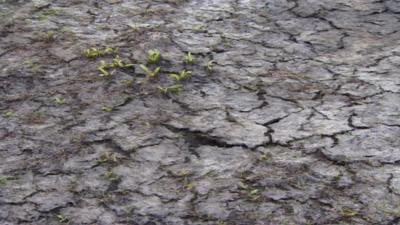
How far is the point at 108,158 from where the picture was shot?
279 cm

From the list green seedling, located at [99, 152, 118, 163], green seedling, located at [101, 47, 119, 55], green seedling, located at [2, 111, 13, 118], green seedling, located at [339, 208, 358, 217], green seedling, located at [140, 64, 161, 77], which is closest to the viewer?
green seedling, located at [339, 208, 358, 217]

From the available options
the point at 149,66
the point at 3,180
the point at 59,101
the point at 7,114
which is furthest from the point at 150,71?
the point at 3,180

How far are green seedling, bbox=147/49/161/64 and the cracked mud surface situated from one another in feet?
0.14

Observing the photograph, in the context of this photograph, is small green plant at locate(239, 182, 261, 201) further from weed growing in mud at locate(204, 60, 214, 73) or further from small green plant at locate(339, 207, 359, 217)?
weed growing in mud at locate(204, 60, 214, 73)

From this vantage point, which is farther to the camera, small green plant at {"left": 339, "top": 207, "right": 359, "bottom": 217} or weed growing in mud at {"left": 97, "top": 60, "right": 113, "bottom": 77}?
weed growing in mud at {"left": 97, "top": 60, "right": 113, "bottom": 77}

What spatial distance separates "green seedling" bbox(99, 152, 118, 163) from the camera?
278 cm

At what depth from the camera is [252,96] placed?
3215mm

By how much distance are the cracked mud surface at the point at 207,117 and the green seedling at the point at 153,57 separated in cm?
A: 4

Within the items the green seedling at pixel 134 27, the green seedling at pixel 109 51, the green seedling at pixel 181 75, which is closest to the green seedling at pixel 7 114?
the green seedling at pixel 109 51

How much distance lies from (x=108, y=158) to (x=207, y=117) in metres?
0.49

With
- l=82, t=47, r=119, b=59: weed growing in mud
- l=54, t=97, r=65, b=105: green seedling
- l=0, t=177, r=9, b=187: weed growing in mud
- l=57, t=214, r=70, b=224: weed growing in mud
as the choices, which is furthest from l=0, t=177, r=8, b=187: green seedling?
l=82, t=47, r=119, b=59: weed growing in mud

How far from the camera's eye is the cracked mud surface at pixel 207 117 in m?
2.54

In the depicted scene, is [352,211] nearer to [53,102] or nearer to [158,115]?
[158,115]

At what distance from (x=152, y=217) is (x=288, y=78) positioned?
119 centimetres
